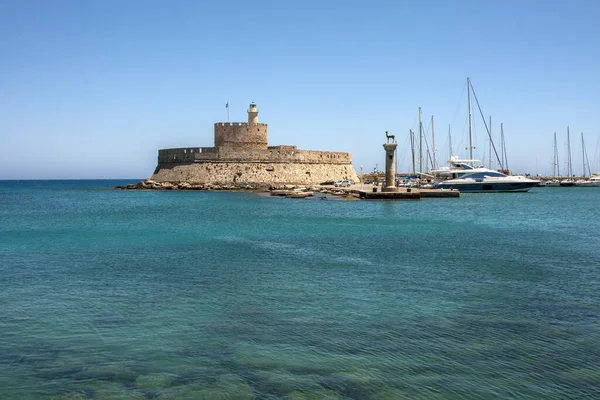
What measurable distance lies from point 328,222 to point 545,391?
14440 millimetres

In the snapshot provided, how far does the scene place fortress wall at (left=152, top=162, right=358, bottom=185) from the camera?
41.7m

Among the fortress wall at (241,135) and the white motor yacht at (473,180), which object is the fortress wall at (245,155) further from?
the white motor yacht at (473,180)

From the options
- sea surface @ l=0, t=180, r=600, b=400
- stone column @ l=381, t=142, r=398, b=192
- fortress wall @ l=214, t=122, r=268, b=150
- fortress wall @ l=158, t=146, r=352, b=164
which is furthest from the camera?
fortress wall @ l=214, t=122, r=268, b=150

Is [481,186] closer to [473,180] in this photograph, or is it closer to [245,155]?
[473,180]

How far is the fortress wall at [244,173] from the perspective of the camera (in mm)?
41719

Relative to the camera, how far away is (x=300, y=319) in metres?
6.79

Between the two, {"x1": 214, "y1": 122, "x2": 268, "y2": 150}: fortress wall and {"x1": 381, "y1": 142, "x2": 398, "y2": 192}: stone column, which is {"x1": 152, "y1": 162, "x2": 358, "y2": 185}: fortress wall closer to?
{"x1": 214, "y1": 122, "x2": 268, "y2": 150}: fortress wall

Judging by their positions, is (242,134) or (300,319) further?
(242,134)

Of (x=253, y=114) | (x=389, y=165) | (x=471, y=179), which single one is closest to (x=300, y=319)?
(x=389, y=165)

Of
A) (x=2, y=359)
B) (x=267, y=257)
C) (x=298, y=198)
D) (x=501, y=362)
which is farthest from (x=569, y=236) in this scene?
(x=298, y=198)

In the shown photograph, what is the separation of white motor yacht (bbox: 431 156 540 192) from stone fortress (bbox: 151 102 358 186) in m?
10.6

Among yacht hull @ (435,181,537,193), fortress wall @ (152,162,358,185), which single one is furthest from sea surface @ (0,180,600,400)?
fortress wall @ (152,162,358,185)

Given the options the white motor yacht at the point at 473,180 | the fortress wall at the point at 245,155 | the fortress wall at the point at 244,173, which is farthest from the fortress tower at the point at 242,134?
the white motor yacht at the point at 473,180

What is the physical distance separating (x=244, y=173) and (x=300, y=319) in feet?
116
